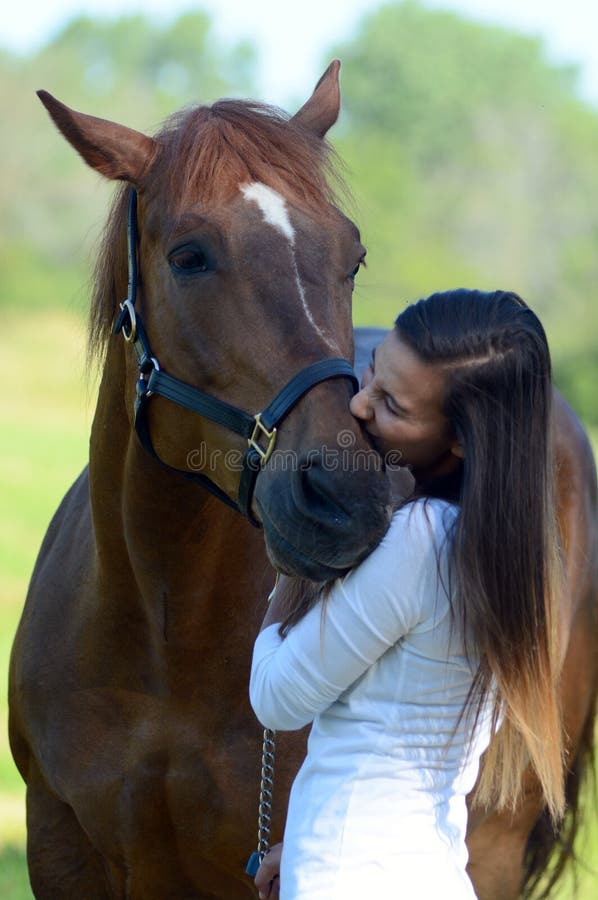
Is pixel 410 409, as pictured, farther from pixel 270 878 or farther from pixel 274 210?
pixel 270 878

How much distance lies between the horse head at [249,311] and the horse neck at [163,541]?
5.2 inches

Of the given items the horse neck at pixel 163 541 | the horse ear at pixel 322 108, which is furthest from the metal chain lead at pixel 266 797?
the horse ear at pixel 322 108

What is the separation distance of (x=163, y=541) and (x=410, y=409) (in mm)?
995

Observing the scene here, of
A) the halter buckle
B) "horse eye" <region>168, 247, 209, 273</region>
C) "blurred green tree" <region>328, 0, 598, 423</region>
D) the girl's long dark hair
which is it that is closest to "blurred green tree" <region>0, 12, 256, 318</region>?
"blurred green tree" <region>328, 0, 598, 423</region>

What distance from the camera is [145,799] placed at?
2.74 meters

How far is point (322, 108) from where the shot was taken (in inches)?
110

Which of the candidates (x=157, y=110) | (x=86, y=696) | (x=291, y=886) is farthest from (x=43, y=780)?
(x=157, y=110)

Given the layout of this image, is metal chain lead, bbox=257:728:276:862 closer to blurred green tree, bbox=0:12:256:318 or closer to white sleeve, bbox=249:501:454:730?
white sleeve, bbox=249:501:454:730

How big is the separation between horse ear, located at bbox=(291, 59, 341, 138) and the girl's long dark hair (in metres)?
1.10

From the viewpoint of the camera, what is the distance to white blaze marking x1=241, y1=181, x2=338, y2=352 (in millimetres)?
2203

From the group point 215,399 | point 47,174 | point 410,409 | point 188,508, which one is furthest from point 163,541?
point 47,174

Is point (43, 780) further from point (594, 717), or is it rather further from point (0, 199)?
Answer: point (0, 199)

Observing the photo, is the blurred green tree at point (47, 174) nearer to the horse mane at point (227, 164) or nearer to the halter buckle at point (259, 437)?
the horse mane at point (227, 164)

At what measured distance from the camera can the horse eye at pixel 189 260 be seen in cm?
227
